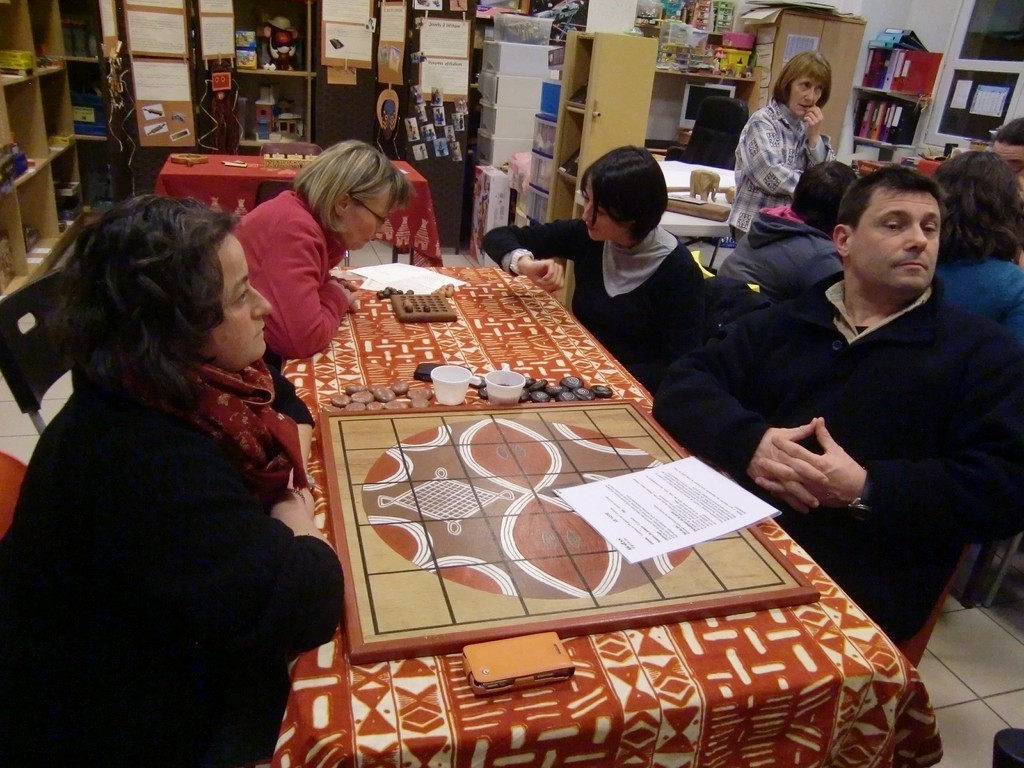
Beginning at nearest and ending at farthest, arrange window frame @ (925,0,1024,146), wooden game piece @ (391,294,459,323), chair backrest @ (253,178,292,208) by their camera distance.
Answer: wooden game piece @ (391,294,459,323), chair backrest @ (253,178,292,208), window frame @ (925,0,1024,146)

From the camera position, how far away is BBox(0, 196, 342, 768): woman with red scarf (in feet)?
2.70

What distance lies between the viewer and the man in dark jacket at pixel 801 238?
220cm

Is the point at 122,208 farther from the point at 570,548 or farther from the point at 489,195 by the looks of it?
the point at 489,195

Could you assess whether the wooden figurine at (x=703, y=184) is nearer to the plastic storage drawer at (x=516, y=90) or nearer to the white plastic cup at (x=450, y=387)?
the plastic storage drawer at (x=516, y=90)

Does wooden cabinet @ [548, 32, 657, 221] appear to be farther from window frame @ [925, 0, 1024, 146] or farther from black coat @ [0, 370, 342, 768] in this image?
window frame @ [925, 0, 1024, 146]

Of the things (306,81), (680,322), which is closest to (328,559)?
(680,322)

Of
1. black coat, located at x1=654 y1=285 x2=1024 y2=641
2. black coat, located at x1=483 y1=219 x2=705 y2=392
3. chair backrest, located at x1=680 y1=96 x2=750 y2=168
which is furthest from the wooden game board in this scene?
chair backrest, located at x1=680 y1=96 x2=750 y2=168

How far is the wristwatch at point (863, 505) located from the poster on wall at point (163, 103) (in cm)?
447

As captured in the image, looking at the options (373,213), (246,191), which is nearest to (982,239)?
(373,213)

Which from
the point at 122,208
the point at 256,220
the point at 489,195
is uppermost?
the point at 122,208

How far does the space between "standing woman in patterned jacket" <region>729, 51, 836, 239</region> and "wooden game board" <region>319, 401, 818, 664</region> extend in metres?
2.21

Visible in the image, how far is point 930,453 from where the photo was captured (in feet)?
4.35

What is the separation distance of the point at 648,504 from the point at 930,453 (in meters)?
0.57

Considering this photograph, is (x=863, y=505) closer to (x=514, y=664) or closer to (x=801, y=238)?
(x=514, y=664)
